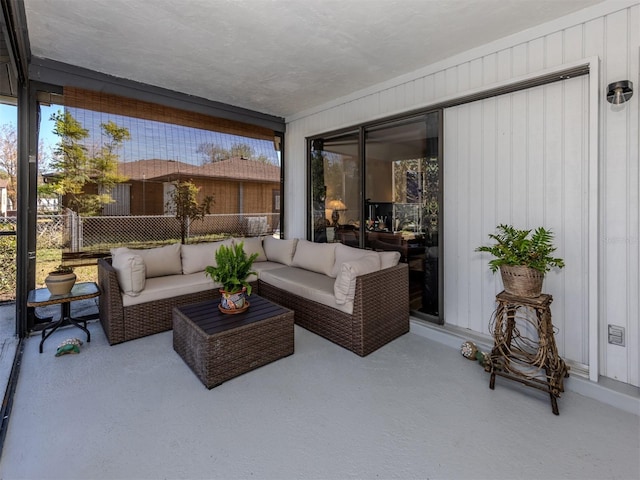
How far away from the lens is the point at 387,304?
3055mm

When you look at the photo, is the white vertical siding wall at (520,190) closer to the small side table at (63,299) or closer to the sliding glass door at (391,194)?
the sliding glass door at (391,194)

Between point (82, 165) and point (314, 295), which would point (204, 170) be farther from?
point (314, 295)

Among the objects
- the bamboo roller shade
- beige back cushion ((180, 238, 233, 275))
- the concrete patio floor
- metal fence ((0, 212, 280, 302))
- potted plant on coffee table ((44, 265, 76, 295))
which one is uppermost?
the bamboo roller shade

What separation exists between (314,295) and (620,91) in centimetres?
288

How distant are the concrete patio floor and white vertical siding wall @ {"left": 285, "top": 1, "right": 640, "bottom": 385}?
0.65 m

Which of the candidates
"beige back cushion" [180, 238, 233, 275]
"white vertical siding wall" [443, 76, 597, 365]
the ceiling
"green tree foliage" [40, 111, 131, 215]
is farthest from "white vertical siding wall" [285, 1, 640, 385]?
"green tree foliage" [40, 111, 131, 215]

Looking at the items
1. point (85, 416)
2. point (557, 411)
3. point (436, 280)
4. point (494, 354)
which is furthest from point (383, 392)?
point (85, 416)

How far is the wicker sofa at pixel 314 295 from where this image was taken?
2869 mm

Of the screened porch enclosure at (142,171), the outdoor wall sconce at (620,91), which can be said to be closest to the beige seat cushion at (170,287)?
the screened porch enclosure at (142,171)

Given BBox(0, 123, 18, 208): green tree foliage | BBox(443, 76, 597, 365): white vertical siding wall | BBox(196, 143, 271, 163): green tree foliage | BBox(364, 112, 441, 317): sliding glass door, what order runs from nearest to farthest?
BBox(443, 76, 597, 365): white vertical siding wall < BBox(0, 123, 18, 208): green tree foliage < BBox(364, 112, 441, 317): sliding glass door < BBox(196, 143, 271, 163): green tree foliage

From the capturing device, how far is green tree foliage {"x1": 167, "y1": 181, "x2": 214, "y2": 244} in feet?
13.8

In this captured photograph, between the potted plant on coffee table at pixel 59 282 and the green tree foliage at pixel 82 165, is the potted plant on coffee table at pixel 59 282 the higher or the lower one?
the lower one

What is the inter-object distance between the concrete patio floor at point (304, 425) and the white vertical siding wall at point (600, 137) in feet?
2.14

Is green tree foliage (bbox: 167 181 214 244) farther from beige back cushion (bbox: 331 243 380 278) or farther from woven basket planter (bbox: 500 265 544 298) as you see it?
woven basket planter (bbox: 500 265 544 298)
